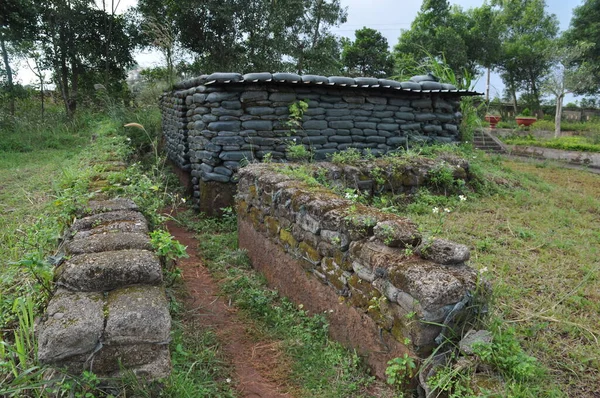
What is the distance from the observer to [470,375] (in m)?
1.95

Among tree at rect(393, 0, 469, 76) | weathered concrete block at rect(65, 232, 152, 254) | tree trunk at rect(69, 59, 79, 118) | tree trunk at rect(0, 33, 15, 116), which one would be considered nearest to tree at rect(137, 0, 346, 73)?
tree trunk at rect(69, 59, 79, 118)

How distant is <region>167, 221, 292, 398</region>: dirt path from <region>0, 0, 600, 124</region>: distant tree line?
21.0 feet

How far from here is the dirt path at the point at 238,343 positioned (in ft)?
9.05

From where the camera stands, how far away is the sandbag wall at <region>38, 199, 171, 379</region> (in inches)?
65.5

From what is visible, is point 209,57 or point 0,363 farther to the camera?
point 209,57

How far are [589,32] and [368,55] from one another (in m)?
12.0

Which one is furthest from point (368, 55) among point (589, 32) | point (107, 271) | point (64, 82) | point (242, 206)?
point (107, 271)

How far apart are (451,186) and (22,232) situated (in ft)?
16.1

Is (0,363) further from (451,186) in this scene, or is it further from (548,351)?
(451,186)

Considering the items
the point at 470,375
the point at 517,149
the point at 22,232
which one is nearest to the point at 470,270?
the point at 470,375

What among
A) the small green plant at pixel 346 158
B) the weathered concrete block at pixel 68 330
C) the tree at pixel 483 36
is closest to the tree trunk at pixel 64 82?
the small green plant at pixel 346 158

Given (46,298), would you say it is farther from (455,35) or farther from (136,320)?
(455,35)

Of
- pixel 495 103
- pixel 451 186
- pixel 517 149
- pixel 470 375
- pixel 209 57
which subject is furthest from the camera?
pixel 495 103

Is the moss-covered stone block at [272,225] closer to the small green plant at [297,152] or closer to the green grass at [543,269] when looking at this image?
the green grass at [543,269]
